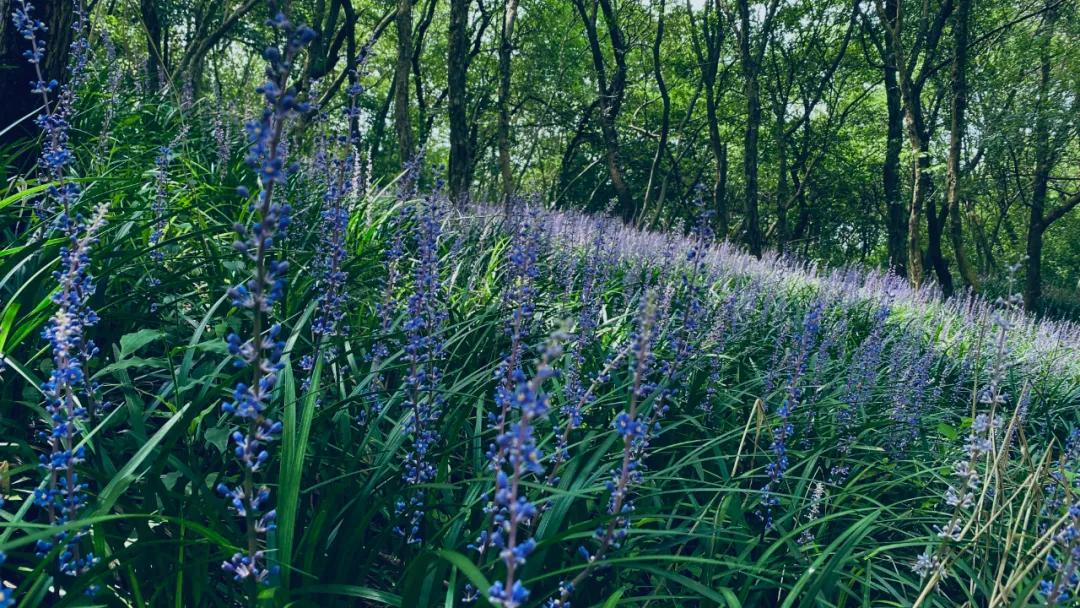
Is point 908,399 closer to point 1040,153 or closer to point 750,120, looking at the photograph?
point 750,120

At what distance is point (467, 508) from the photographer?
6.38 ft

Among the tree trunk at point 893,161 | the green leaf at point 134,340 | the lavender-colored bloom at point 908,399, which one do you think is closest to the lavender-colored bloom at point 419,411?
the green leaf at point 134,340

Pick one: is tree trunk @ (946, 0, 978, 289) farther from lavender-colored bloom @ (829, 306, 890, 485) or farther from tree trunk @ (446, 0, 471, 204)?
lavender-colored bloom @ (829, 306, 890, 485)

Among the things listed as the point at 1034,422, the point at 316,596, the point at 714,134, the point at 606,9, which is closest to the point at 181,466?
the point at 316,596

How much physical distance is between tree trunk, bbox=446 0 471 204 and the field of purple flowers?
17.1 feet

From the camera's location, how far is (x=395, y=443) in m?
2.35

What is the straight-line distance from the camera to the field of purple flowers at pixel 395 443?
1.52 meters

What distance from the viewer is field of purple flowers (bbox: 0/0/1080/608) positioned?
1.52 meters

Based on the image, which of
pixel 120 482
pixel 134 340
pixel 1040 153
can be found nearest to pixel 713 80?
pixel 1040 153

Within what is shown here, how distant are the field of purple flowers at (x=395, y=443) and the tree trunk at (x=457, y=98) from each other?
17.1 feet

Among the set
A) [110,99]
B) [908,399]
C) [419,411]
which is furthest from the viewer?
[110,99]

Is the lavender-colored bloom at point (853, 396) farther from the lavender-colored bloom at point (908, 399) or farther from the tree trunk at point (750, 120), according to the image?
the tree trunk at point (750, 120)

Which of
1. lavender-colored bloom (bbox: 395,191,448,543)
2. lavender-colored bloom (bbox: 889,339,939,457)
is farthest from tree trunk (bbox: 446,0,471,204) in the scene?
lavender-colored bloom (bbox: 395,191,448,543)

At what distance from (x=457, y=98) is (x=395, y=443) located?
8.94m
